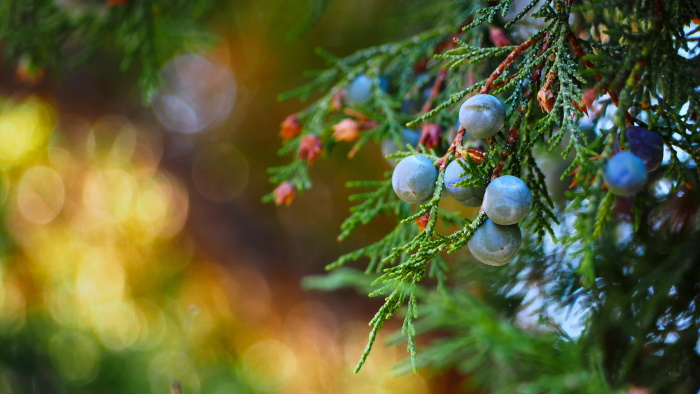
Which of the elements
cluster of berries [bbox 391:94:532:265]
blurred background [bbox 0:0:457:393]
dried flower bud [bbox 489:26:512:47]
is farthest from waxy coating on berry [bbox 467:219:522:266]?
blurred background [bbox 0:0:457:393]

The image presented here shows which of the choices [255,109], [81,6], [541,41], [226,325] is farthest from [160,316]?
[541,41]

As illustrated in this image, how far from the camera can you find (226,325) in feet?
8.62

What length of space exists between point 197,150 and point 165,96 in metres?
0.39

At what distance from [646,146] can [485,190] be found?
160 millimetres

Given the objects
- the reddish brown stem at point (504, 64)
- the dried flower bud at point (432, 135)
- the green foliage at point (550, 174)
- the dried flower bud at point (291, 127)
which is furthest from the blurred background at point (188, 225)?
the reddish brown stem at point (504, 64)

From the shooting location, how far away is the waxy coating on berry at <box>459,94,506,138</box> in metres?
0.49

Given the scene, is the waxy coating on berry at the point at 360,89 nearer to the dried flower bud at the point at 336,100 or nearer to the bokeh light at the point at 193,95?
the dried flower bud at the point at 336,100

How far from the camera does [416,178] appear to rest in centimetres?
51

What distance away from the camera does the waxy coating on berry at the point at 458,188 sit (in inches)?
20.3

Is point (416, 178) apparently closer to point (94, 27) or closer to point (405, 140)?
point (405, 140)

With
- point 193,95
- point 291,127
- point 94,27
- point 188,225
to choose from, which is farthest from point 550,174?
point 193,95

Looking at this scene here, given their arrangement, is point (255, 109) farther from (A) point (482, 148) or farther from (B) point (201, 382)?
(A) point (482, 148)

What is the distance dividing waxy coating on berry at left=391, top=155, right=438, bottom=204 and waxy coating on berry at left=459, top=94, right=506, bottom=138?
58 millimetres

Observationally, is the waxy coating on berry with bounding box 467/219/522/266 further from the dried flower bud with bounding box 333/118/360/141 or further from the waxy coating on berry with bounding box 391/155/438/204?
the dried flower bud with bounding box 333/118/360/141
